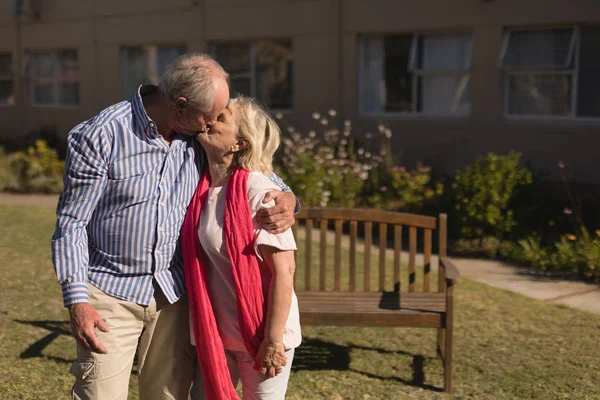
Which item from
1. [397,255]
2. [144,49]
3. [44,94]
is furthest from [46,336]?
[44,94]

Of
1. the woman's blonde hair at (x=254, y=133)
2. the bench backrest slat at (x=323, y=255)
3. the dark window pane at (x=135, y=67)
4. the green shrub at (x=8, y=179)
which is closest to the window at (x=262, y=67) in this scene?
the dark window pane at (x=135, y=67)

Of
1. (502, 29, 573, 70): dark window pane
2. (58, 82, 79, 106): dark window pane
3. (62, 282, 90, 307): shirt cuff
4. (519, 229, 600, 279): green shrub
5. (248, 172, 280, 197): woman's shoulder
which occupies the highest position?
(502, 29, 573, 70): dark window pane

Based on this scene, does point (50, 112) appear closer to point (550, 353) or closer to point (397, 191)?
point (397, 191)

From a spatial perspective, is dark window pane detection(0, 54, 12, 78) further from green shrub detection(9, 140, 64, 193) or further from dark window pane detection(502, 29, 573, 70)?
dark window pane detection(502, 29, 573, 70)

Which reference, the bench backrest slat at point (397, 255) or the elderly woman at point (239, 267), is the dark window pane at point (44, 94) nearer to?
the bench backrest slat at point (397, 255)

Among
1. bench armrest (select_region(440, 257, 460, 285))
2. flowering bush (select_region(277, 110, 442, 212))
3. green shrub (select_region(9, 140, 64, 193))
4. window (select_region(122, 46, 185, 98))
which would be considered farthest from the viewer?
window (select_region(122, 46, 185, 98))

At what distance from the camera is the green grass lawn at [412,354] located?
15.3 feet

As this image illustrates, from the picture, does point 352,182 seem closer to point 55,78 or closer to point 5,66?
point 55,78

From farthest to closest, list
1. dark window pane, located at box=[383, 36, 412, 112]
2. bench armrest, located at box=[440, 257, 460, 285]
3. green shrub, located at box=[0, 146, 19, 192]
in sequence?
green shrub, located at box=[0, 146, 19, 192], dark window pane, located at box=[383, 36, 412, 112], bench armrest, located at box=[440, 257, 460, 285]

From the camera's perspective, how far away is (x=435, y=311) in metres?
4.68

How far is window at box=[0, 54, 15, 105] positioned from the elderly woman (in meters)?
18.3

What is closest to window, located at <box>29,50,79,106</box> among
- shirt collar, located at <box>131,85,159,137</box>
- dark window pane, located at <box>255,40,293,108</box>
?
dark window pane, located at <box>255,40,293,108</box>

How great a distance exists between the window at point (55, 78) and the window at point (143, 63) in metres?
1.78

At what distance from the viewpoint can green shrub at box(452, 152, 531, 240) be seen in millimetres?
8812
